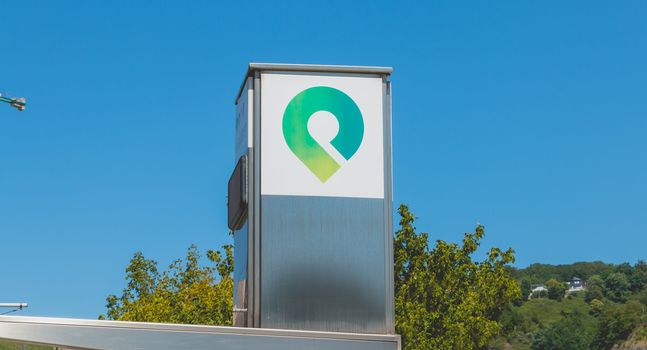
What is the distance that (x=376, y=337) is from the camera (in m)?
11.7

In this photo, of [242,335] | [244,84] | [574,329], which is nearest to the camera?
[242,335]

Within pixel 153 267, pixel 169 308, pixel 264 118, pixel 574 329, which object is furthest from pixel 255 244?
pixel 574 329

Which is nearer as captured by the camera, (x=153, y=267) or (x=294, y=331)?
(x=294, y=331)

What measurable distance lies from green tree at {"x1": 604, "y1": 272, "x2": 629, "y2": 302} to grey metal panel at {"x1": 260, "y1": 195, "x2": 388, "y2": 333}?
5982 inches

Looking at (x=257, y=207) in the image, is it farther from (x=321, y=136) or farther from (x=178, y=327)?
(x=178, y=327)

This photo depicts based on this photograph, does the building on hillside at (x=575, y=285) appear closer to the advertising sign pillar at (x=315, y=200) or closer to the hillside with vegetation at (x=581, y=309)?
the hillside with vegetation at (x=581, y=309)

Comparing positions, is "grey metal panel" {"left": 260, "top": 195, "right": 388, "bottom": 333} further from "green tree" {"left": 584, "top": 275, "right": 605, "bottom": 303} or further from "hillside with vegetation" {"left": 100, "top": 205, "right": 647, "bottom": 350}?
"green tree" {"left": 584, "top": 275, "right": 605, "bottom": 303}

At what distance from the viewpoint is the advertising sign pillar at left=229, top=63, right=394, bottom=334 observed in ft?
39.5

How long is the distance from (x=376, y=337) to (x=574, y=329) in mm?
125957

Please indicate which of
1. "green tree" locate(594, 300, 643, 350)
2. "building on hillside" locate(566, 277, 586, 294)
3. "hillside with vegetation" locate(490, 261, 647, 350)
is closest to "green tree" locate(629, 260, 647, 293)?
"hillside with vegetation" locate(490, 261, 647, 350)

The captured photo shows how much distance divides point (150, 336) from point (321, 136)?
320 cm

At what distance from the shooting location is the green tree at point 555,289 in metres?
160

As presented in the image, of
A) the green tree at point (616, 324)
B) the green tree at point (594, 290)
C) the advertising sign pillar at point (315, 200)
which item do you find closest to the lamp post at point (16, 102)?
the advertising sign pillar at point (315, 200)

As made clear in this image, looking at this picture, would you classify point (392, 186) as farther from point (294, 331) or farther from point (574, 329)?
point (574, 329)
